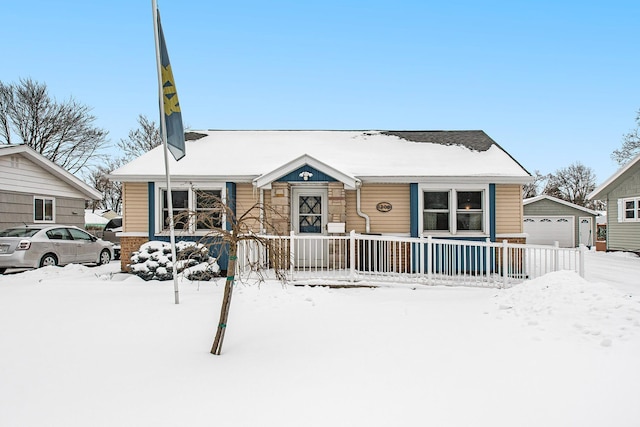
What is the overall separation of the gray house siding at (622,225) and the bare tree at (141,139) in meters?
29.8

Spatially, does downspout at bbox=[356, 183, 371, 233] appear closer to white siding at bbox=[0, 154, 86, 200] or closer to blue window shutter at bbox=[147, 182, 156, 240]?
blue window shutter at bbox=[147, 182, 156, 240]

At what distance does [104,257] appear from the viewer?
1343cm

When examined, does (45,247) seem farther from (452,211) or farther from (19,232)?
(452,211)

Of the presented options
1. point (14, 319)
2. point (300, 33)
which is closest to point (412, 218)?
point (14, 319)

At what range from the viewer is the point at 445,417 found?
9.82 ft

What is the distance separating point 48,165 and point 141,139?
59.3 ft

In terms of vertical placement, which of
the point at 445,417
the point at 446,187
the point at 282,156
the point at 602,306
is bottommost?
the point at 445,417

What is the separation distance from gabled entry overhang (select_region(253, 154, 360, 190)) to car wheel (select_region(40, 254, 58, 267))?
6.58 metres

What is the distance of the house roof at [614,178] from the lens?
51.1ft

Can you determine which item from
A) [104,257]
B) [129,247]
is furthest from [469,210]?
[104,257]

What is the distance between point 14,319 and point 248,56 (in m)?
16.3

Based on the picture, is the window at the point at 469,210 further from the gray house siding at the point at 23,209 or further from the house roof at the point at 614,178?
the gray house siding at the point at 23,209

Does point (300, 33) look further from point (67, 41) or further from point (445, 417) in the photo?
point (445, 417)

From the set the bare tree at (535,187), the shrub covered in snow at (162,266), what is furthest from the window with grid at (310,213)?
the bare tree at (535,187)
